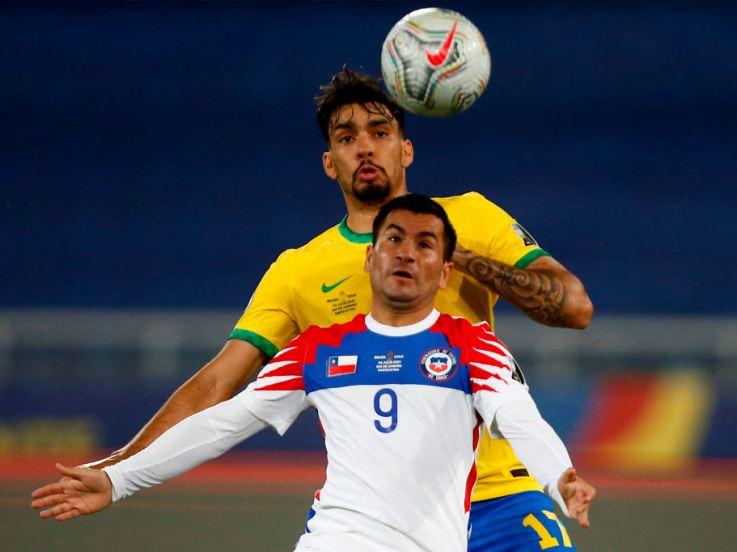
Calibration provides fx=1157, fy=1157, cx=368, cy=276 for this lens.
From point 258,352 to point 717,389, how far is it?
852 centimetres

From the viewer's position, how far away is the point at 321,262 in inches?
172

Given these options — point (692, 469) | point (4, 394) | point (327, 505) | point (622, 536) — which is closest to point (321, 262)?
point (327, 505)

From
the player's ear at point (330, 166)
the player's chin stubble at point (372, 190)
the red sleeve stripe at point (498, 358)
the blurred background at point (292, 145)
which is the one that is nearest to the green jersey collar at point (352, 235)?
the player's chin stubble at point (372, 190)

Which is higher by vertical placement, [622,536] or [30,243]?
[30,243]

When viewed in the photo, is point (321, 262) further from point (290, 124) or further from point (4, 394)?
point (290, 124)

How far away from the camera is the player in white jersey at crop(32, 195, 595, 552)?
3424mm

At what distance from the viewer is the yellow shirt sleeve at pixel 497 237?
4227 mm

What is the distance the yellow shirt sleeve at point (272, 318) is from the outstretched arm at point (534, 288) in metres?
0.77

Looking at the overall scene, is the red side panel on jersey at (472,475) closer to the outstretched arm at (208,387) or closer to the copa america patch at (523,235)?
the copa america patch at (523,235)

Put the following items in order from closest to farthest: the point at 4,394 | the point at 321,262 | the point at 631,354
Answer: the point at 321,262, the point at 4,394, the point at 631,354

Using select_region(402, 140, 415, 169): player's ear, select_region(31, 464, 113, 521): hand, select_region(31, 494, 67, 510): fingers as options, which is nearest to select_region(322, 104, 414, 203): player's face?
select_region(402, 140, 415, 169): player's ear

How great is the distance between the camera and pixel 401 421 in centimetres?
353

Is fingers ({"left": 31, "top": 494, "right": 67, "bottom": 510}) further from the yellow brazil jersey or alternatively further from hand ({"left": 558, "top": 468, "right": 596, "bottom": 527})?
hand ({"left": 558, "top": 468, "right": 596, "bottom": 527})

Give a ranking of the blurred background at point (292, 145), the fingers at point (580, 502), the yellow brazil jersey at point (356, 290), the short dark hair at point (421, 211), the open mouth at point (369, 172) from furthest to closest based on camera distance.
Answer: the blurred background at point (292, 145) < the open mouth at point (369, 172) < the yellow brazil jersey at point (356, 290) < the short dark hair at point (421, 211) < the fingers at point (580, 502)
